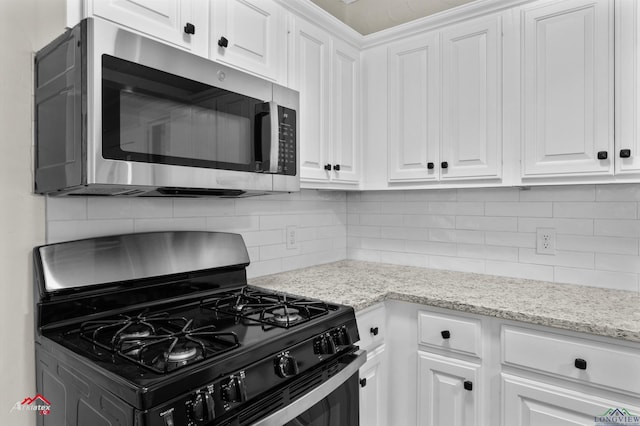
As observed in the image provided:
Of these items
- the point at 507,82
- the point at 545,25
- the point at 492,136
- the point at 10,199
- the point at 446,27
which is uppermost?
the point at 446,27

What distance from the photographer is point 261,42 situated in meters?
1.59

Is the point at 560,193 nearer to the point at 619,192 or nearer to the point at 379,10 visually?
the point at 619,192

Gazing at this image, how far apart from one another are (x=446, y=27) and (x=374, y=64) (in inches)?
17.0

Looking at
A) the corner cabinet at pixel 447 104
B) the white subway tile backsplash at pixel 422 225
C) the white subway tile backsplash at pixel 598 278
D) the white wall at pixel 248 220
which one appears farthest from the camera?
the corner cabinet at pixel 447 104

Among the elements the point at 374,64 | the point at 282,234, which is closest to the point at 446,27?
the point at 374,64

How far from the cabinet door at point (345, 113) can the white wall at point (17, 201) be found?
4.15 feet

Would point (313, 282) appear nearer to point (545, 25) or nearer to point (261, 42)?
point (261, 42)

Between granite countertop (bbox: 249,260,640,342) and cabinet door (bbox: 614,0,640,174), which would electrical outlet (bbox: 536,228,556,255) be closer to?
granite countertop (bbox: 249,260,640,342)

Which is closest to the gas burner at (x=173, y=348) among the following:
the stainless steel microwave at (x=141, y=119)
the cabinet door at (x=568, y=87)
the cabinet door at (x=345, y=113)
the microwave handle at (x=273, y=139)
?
the stainless steel microwave at (x=141, y=119)

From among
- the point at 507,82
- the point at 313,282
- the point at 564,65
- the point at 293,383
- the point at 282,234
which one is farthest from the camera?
the point at 282,234

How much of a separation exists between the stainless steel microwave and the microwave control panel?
7 centimetres

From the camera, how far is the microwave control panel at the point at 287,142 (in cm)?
150

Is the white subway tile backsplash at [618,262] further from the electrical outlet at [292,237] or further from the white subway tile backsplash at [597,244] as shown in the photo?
the electrical outlet at [292,237]

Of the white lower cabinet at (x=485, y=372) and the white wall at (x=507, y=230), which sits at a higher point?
the white wall at (x=507, y=230)
